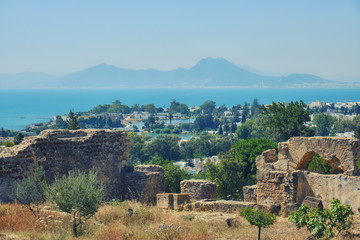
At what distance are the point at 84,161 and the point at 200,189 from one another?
143 inches

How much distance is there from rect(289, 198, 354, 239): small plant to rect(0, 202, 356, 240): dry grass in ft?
1.13

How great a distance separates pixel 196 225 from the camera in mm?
10250

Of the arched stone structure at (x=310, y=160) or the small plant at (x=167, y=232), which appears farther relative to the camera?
the arched stone structure at (x=310, y=160)

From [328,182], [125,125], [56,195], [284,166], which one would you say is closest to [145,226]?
[56,195]

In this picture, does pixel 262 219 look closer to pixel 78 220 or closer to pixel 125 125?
pixel 78 220

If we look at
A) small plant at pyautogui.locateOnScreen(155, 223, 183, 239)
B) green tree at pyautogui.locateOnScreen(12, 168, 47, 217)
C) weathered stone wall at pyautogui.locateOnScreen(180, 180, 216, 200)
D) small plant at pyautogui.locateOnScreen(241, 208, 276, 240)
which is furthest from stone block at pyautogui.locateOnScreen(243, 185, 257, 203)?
green tree at pyautogui.locateOnScreen(12, 168, 47, 217)

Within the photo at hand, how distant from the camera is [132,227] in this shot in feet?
32.2

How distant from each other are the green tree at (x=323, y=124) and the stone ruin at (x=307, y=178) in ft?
297

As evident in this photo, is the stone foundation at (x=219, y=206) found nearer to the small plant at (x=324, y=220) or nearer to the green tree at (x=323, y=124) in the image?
the small plant at (x=324, y=220)

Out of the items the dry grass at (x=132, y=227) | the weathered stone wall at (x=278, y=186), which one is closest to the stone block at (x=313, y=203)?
the dry grass at (x=132, y=227)

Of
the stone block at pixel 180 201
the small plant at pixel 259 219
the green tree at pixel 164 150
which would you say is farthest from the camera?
the green tree at pixel 164 150

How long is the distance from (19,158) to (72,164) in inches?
64.4

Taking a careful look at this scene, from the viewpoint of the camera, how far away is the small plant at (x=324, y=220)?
867 cm

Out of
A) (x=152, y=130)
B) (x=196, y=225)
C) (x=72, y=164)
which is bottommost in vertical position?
(x=152, y=130)
